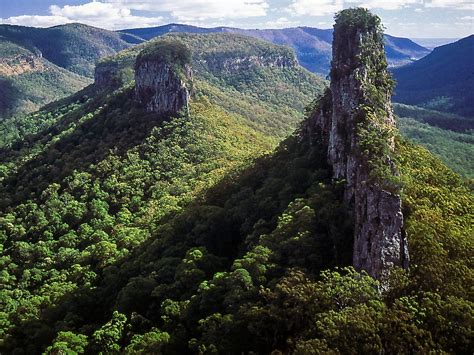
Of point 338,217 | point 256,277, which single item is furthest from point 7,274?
point 338,217

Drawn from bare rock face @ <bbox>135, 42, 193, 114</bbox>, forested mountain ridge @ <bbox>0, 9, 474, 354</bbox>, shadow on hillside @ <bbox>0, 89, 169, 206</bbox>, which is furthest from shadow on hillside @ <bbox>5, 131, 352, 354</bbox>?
bare rock face @ <bbox>135, 42, 193, 114</bbox>

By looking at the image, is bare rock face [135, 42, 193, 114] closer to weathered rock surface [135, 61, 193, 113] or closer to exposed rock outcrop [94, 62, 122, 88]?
weathered rock surface [135, 61, 193, 113]

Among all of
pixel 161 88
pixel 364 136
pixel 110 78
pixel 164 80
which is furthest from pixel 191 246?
pixel 110 78

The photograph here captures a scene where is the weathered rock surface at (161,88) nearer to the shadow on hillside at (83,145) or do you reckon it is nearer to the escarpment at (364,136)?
the shadow on hillside at (83,145)

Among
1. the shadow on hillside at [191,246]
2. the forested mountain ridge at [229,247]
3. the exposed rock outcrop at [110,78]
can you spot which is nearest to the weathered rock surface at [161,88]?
the forested mountain ridge at [229,247]

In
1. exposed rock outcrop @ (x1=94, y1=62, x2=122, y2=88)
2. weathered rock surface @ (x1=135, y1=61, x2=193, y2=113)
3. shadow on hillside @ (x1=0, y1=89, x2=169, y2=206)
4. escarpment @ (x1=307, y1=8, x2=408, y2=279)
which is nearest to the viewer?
escarpment @ (x1=307, y1=8, x2=408, y2=279)

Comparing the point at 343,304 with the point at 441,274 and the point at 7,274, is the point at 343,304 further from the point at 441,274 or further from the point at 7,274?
the point at 7,274

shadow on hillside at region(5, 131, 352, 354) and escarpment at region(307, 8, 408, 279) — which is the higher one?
escarpment at region(307, 8, 408, 279)
